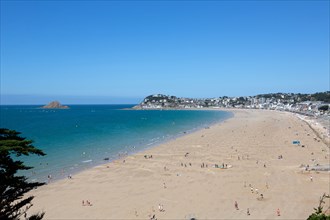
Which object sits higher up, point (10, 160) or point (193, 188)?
point (10, 160)

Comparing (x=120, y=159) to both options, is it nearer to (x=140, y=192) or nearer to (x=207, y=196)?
(x=140, y=192)

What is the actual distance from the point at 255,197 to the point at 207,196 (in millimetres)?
3587

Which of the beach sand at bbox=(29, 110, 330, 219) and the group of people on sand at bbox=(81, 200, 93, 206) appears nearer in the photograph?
the beach sand at bbox=(29, 110, 330, 219)

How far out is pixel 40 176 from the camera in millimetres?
32781

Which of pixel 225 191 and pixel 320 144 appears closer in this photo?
pixel 225 191

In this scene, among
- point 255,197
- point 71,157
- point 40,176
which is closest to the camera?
point 255,197

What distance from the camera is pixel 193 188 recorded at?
27.3 m

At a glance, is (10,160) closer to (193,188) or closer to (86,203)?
(86,203)

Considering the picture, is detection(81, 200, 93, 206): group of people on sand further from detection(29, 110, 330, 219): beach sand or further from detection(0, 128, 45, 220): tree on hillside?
detection(0, 128, 45, 220): tree on hillside

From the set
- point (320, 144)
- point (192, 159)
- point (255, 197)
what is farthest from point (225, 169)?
point (320, 144)

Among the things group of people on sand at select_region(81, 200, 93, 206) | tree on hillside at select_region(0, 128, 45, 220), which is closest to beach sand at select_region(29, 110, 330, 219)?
group of people on sand at select_region(81, 200, 93, 206)

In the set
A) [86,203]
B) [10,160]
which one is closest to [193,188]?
[86,203]

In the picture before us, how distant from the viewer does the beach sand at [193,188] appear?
2206 centimetres

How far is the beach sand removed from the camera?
22.1m
